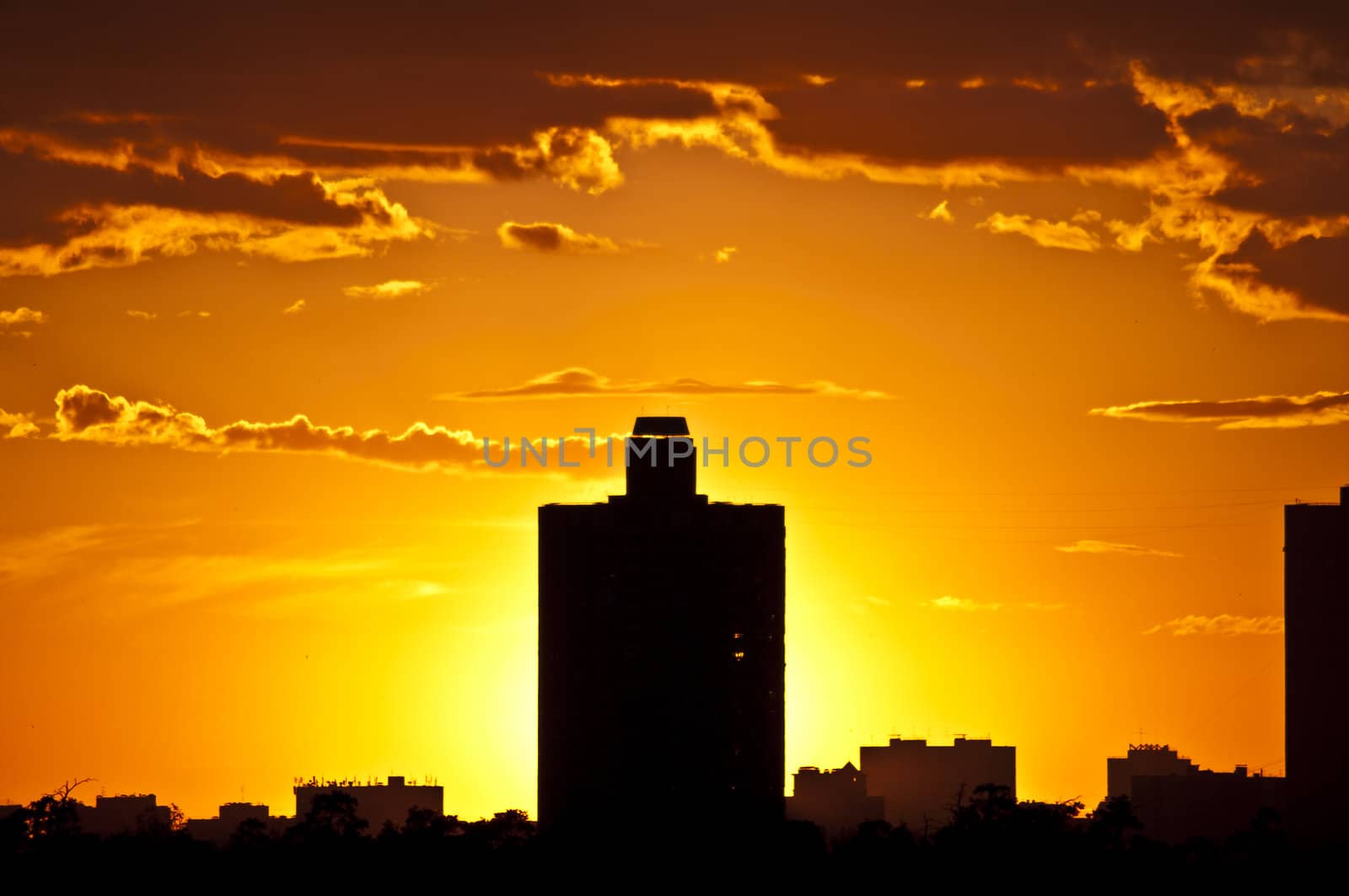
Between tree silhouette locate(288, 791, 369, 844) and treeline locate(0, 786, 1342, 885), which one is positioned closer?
treeline locate(0, 786, 1342, 885)

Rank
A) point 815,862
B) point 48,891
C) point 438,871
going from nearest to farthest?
point 48,891 → point 438,871 → point 815,862

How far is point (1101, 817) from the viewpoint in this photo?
191500 millimetres

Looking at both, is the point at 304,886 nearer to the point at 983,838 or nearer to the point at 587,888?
the point at 587,888

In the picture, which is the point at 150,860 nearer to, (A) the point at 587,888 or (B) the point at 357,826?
(B) the point at 357,826

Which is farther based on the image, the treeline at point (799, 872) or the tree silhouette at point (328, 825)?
the tree silhouette at point (328, 825)

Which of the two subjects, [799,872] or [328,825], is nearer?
[328,825]

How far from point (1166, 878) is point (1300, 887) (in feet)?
31.6

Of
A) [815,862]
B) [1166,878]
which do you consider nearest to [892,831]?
[815,862]

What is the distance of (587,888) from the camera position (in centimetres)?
19925

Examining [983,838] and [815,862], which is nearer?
[983,838]

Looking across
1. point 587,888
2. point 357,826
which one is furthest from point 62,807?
point 587,888

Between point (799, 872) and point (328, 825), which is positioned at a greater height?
point (328, 825)

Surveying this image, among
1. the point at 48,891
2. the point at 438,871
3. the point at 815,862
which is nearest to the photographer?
the point at 48,891

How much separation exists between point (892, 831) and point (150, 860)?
178 ft
